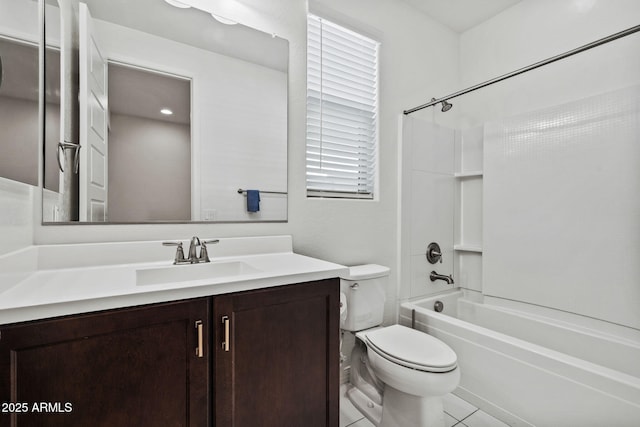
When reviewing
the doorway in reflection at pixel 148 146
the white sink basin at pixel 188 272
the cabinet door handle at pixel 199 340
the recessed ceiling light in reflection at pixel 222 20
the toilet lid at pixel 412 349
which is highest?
the recessed ceiling light in reflection at pixel 222 20

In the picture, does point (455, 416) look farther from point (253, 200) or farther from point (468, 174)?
point (468, 174)

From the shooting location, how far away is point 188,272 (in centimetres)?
122

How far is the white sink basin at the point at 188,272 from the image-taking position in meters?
1.16

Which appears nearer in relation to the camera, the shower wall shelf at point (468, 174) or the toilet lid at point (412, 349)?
the toilet lid at point (412, 349)

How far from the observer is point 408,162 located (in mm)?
2201

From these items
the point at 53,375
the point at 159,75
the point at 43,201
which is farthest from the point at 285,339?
the point at 159,75

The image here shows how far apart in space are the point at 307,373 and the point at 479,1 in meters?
2.73

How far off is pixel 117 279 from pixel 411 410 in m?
1.36

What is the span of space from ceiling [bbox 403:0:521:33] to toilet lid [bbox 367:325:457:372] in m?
2.32

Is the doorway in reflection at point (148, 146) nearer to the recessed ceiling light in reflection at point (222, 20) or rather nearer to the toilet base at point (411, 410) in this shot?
the recessed ceiling light in reflection at point (222, 20)

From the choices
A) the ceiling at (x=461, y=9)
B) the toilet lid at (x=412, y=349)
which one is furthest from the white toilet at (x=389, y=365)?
the ceiling at (x=461, y=9)

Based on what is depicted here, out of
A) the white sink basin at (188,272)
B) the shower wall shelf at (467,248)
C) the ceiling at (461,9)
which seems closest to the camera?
the white sink basin at (188,272)

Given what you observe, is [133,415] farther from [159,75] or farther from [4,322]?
[159,75]

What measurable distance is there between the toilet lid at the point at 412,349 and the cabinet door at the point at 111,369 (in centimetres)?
86
